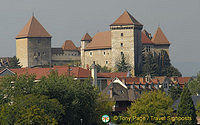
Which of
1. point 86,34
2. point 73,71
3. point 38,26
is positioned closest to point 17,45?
point 38,26

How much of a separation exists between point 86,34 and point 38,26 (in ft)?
48.8

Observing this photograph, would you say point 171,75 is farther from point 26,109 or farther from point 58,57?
point 26,109

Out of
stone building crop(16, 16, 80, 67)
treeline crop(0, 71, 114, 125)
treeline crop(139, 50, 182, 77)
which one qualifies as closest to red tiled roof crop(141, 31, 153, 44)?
treeline crop(139, 50, 182, 77)

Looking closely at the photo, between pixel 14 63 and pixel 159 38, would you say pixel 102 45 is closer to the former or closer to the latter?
pixel 159 38

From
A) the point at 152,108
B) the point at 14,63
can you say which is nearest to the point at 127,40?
the point at 14,63

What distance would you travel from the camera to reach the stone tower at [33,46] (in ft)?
466

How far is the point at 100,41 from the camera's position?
5787 inches

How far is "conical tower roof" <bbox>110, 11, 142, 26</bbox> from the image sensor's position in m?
138

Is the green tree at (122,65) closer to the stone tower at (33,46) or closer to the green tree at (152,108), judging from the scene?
the stone tower at (33,46)

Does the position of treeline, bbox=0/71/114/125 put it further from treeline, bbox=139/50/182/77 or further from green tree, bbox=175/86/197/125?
treeline, bbox=139/50/182/77

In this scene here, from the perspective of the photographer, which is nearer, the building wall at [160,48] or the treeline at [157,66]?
the treeline at [157,66]

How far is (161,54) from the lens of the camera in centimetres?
14100

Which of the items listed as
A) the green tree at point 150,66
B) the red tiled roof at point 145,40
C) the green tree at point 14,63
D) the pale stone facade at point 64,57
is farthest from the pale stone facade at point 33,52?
the green tree at point 150,66

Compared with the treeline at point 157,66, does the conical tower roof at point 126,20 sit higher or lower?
higher
